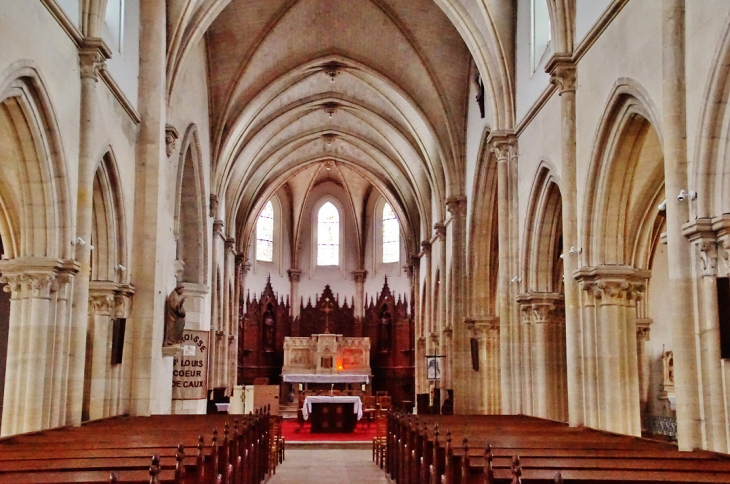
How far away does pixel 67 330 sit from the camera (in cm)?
1261

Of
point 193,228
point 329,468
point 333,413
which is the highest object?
point 193,228

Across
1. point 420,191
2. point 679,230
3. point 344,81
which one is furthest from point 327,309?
point 679,230

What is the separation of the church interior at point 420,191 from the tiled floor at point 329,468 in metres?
0.86

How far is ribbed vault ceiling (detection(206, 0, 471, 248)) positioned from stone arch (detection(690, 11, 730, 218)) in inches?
580

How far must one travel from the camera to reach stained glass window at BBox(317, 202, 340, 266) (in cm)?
4241

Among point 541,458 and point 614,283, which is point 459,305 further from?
point 541,458

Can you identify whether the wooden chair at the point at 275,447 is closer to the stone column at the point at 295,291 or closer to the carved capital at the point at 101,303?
the carved capital at the point at 101,303

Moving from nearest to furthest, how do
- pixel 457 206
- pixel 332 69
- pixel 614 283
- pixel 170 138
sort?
pixel 614 283 → pixel 170 138 → pixel 457 206 → pixel 332 69

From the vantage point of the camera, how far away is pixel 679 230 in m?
9.88

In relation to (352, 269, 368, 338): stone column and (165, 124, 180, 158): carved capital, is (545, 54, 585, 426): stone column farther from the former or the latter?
(352, 269, 368, 338): stone column

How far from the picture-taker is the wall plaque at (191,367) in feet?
63.2

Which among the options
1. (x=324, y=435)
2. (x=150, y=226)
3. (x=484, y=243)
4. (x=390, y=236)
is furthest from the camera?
(x=390, y=236)

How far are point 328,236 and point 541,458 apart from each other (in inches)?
1384

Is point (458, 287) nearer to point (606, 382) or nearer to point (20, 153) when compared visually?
point (606, 382)
